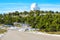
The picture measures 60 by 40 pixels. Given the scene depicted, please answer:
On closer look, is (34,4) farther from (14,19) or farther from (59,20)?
(59,20)

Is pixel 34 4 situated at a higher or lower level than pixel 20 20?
higher

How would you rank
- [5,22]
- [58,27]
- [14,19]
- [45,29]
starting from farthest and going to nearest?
[14,19] < [5,22] < [45,29] < [58,27]

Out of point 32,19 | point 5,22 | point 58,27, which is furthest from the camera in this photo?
point 5,22

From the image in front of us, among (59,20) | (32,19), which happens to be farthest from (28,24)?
(59,20)

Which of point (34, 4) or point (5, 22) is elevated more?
point (34, 4)

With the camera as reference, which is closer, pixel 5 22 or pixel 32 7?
pixel 5 22

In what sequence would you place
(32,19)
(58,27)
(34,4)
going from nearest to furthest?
1. (58,27)
2. (32,19)
3. (34,4)

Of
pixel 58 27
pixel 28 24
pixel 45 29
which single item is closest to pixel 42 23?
pixel 45 29

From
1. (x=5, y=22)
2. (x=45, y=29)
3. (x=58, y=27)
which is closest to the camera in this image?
(x=58, y=27)

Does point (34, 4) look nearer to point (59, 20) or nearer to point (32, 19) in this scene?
point (32, 19)
